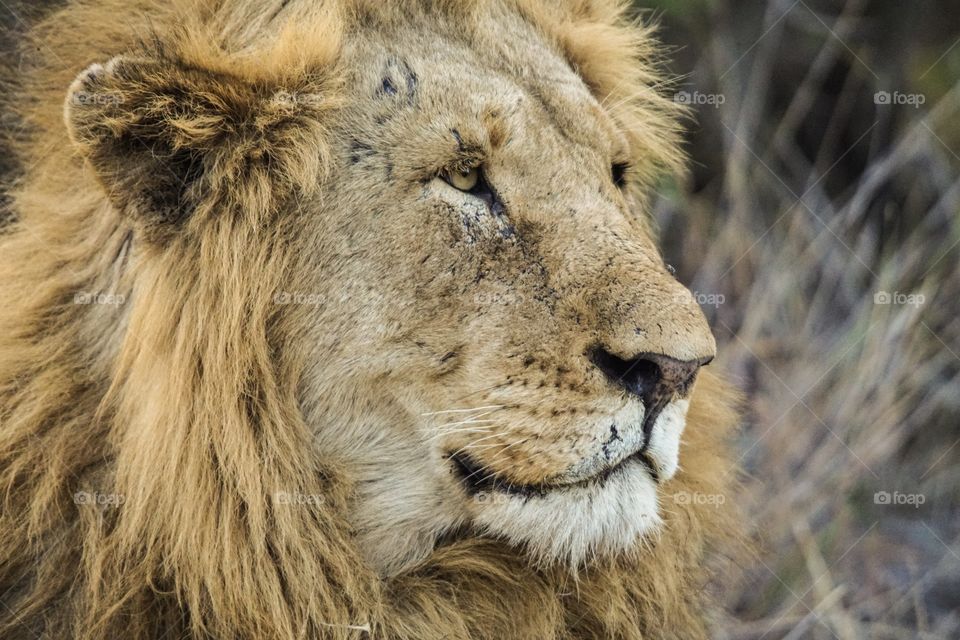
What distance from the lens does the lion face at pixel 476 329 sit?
2572 mm

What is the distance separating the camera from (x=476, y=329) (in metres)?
2.65

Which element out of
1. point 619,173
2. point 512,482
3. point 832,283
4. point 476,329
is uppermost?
point 619,173

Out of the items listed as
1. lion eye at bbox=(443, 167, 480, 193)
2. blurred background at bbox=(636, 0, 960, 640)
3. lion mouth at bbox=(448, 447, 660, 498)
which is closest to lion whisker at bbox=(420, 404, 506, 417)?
lion mouth at bbox=(448, 447, 660, 498)

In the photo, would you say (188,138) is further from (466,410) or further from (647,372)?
(647,372)

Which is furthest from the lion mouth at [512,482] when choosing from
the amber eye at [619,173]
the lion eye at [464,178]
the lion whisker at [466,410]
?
the amber eye at [619,173]

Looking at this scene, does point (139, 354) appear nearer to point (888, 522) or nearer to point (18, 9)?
point (18, 9)

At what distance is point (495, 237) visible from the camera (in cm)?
274

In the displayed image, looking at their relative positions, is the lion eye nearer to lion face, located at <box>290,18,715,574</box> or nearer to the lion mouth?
lion face, located at <box>290,18,715,574</box>

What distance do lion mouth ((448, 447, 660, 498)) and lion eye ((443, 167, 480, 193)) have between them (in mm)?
646

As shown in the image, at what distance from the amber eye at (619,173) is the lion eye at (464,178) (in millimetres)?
584

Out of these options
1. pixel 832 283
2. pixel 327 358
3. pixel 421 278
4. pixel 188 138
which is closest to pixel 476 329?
pixel 421 278

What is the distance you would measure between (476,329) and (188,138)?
0.79 m

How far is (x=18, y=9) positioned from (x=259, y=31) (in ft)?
3.15

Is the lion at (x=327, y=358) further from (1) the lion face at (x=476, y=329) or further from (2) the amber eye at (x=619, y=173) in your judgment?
(2) the amber eye at (x=619, y=173)
